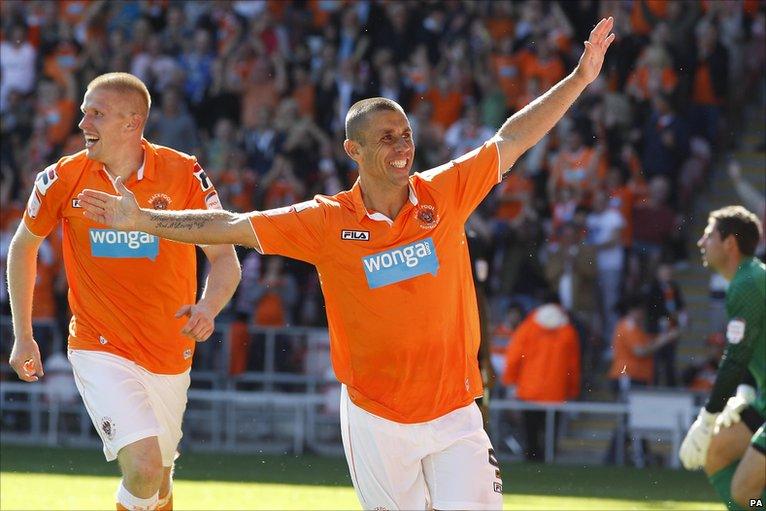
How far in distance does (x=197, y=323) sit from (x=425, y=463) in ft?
4.47

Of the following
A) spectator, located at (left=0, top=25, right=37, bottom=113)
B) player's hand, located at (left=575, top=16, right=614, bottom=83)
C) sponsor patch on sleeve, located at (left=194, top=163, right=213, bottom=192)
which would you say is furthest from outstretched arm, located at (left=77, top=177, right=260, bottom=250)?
spectator, located at (left=0, top=25, right=37, bottom=113)

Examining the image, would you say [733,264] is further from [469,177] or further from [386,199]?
[386,199]

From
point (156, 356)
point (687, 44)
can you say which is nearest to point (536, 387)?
point (687, 44)

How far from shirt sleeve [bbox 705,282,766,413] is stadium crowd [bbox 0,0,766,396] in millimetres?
7333

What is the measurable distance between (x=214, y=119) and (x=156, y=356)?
38.2ft

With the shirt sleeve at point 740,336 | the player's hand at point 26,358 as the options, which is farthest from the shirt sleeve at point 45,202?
the shirt sleeve at point 740,336

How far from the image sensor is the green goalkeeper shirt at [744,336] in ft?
28.0

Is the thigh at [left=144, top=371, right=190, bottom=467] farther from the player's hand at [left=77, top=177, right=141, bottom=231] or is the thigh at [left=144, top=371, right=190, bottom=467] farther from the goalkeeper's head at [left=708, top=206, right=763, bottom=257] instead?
the goalkeeper's head at [left=708, top=206, right=763, bottom=257]

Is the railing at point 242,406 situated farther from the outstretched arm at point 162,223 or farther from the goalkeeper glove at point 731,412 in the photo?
the outstretched arm at point 162,223

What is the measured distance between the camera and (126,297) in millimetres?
7750

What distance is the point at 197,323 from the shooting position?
7008 mm

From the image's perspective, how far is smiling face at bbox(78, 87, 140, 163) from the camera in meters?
7.67

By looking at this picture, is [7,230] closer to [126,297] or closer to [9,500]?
[9,500]

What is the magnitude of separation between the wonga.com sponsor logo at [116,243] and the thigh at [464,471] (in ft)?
7.16
